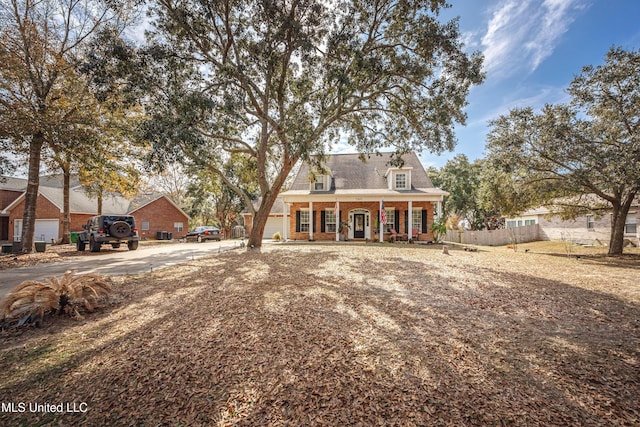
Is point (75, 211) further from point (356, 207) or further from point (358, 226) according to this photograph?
point (358, 226)

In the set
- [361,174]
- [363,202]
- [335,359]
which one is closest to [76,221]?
[363,202]

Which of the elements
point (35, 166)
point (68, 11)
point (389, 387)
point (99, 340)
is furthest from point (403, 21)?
point (35, 166)

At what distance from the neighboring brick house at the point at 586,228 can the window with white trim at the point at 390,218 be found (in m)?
9.06

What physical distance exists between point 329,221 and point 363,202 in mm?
2876

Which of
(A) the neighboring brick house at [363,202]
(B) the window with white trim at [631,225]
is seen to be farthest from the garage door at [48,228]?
(B) the window with white trim at [631,225]

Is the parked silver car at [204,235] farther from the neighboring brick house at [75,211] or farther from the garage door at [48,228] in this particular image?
the garage door at [48,228]

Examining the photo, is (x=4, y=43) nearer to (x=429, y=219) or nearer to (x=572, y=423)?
(x=572, y=423)

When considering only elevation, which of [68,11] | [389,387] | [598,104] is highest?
[68,11]

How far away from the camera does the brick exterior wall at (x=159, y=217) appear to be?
25.6 meters

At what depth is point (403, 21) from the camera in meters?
9.48

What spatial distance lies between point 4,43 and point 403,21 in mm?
14747

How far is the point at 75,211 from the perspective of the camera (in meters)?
22.8

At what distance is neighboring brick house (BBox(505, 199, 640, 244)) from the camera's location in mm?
18500

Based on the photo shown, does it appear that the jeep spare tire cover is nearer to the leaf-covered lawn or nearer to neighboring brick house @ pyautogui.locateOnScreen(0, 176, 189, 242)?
the leaf-covered lawn
